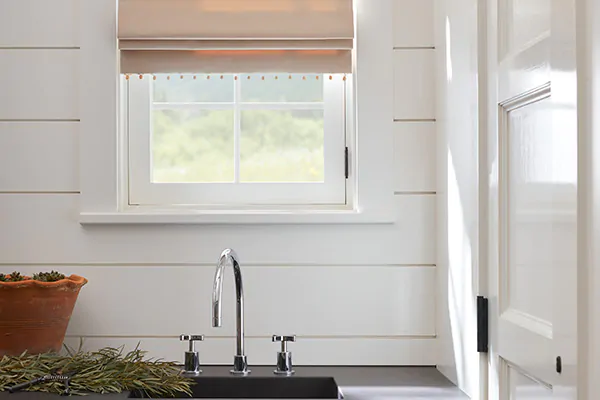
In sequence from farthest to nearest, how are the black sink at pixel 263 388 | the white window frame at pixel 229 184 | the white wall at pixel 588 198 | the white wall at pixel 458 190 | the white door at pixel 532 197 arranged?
the white window frame at pixel 229 184, the black sink at pixel 263 388, the white wall at pixel 458 190, the white door at pixel 532 197, the white wall at pixel 588 198

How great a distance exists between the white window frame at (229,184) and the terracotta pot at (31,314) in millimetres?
386

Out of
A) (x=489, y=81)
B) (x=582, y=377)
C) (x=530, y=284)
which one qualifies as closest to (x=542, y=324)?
(x=530, y=284)

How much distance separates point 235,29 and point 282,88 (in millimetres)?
222

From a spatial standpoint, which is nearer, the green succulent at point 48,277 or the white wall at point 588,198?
the white wall at point 588,198

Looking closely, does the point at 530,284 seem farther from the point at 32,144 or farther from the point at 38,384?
the point at 32,144

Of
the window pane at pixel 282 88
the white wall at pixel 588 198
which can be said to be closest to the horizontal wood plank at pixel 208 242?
the window pane at pixel 282 88

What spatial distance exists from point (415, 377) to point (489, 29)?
848mm

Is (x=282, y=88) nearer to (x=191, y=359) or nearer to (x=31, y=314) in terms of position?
(x=191, y=359)

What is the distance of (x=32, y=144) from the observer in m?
1.97

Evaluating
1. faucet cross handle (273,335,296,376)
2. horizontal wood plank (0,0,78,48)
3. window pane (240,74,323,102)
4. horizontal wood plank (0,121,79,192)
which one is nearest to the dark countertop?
faucet cross handle (273,335,296,376)

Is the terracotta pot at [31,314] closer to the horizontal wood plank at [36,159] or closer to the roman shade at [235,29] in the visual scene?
the horizontal wood plank at [36,159]

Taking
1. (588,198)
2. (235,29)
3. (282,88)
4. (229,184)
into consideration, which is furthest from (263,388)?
(588,198)

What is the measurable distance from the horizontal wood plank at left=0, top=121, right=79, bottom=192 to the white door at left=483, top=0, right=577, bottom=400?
3.63 feet

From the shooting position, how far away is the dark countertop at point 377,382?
5.26 feet
